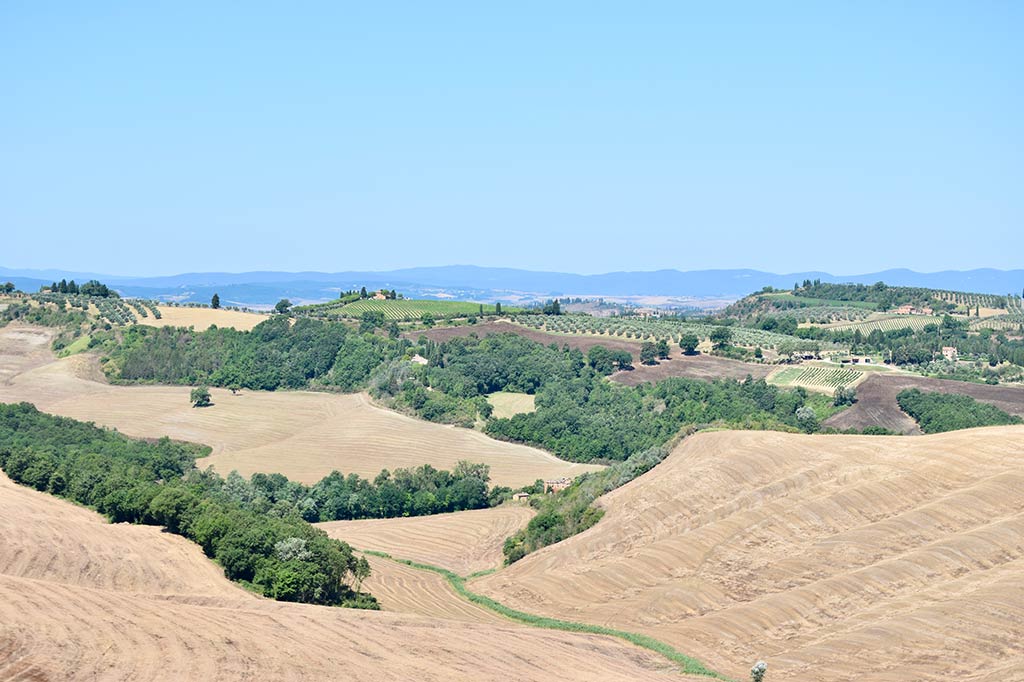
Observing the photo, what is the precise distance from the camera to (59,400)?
476 ft

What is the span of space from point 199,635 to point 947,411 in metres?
98.6

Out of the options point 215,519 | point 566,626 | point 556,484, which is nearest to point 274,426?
point 556,484

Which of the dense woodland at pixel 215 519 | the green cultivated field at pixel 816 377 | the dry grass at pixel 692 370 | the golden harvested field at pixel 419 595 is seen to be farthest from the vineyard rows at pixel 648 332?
the golden harvested field at pixel 419 595

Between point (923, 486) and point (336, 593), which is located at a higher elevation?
point (923, 486)

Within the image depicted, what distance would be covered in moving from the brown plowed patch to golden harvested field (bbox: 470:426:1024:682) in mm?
43468

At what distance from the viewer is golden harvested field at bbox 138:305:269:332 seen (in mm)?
183375

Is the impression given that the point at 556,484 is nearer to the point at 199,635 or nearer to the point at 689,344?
the point at 689,344

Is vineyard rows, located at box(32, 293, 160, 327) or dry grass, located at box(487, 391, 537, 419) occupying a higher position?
vineyard rows, located at box(32, 293, 160, 327)

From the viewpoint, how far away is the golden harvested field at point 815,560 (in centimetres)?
5919

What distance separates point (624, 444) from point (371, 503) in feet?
113

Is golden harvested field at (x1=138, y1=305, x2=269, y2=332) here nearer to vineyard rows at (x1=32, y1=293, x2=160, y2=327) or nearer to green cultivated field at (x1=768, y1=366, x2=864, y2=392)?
vineyard rows at (x1=32, y1=293, x2=160, y2=327)

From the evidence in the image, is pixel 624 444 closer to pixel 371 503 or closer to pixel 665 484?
pixel 371 503

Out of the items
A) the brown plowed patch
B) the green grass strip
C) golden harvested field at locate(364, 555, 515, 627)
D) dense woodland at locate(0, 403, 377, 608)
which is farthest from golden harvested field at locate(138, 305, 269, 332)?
the green grass strip

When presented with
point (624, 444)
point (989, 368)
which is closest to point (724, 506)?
point (624, 444)
